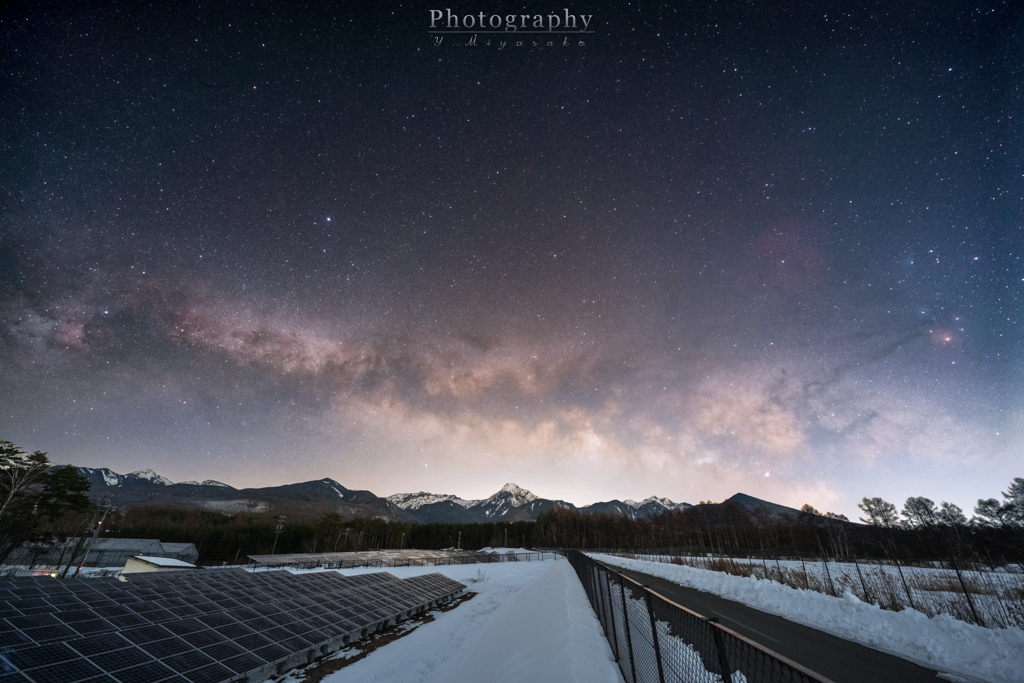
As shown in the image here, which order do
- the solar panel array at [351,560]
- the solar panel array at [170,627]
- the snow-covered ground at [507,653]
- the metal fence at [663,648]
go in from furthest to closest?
1. the solar panel array at [351,560]
2. the solar panel array at [170,627]
3. the snow-covered ground at [507,653]
4. the metal fence at [663,648]

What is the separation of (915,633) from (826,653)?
3158 millimetres

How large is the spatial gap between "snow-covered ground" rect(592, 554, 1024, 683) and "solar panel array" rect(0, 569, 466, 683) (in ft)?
60.0

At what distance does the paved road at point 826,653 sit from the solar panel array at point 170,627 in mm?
14813

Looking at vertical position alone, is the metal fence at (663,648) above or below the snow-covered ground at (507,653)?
above

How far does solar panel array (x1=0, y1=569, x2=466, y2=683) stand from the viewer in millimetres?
8984

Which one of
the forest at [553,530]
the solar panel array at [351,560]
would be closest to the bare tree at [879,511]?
the forest at [553,530]

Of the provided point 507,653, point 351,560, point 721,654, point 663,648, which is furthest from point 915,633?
point 351,560

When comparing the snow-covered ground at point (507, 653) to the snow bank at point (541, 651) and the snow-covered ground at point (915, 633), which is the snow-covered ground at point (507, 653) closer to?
the snow bank at point (541, 651)

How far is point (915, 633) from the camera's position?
10.7 metres

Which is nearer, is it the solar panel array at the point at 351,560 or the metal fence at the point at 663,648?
Answer: the metal fence at the point at 663,648

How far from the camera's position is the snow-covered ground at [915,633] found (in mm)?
8523

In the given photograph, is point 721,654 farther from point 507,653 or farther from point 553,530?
point 553,530

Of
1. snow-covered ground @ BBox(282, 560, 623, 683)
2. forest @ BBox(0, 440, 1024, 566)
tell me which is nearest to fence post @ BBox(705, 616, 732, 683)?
snow-covered ground @ BBox(282, 560, 623, 683)

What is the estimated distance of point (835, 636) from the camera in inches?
466
